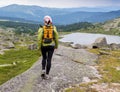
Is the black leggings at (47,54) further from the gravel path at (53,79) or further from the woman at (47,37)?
the gravel path at (53,79)

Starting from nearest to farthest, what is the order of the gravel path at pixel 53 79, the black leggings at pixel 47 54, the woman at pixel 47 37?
the gravel path at pixel 53 79, the woman at pixel 47 37, the black leggings at pixel 47 54

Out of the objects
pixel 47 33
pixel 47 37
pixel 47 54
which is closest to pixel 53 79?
pixel 47 54

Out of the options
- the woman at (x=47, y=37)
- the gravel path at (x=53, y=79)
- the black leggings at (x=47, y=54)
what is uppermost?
the woman at (x=47, y=37)

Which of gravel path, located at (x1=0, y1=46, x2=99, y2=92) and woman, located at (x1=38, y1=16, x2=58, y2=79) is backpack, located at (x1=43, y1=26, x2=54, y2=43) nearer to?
woman, located at (x1=38, y1=16, x2=58, y2=79)

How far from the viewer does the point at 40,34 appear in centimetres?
2361

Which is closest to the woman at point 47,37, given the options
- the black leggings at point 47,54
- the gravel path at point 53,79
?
the black leggings at point 47,54

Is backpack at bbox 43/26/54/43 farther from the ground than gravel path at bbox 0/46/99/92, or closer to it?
farther from the ground

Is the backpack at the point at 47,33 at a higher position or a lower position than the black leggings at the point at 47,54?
higher

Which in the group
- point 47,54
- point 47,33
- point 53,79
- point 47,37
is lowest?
point 53,79

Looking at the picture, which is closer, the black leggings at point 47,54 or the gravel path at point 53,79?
the gravel path at point 53,79

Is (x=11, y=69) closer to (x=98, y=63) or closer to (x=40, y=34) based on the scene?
(x=98, y=63)

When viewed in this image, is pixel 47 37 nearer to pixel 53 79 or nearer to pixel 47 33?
pixel 47 33

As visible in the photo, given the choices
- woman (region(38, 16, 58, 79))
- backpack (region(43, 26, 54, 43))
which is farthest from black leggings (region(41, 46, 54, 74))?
backpack (region(43, 26, 54, 43))

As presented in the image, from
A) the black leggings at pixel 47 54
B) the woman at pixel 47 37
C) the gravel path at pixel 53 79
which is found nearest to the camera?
the gravel path at pixel 53 79
